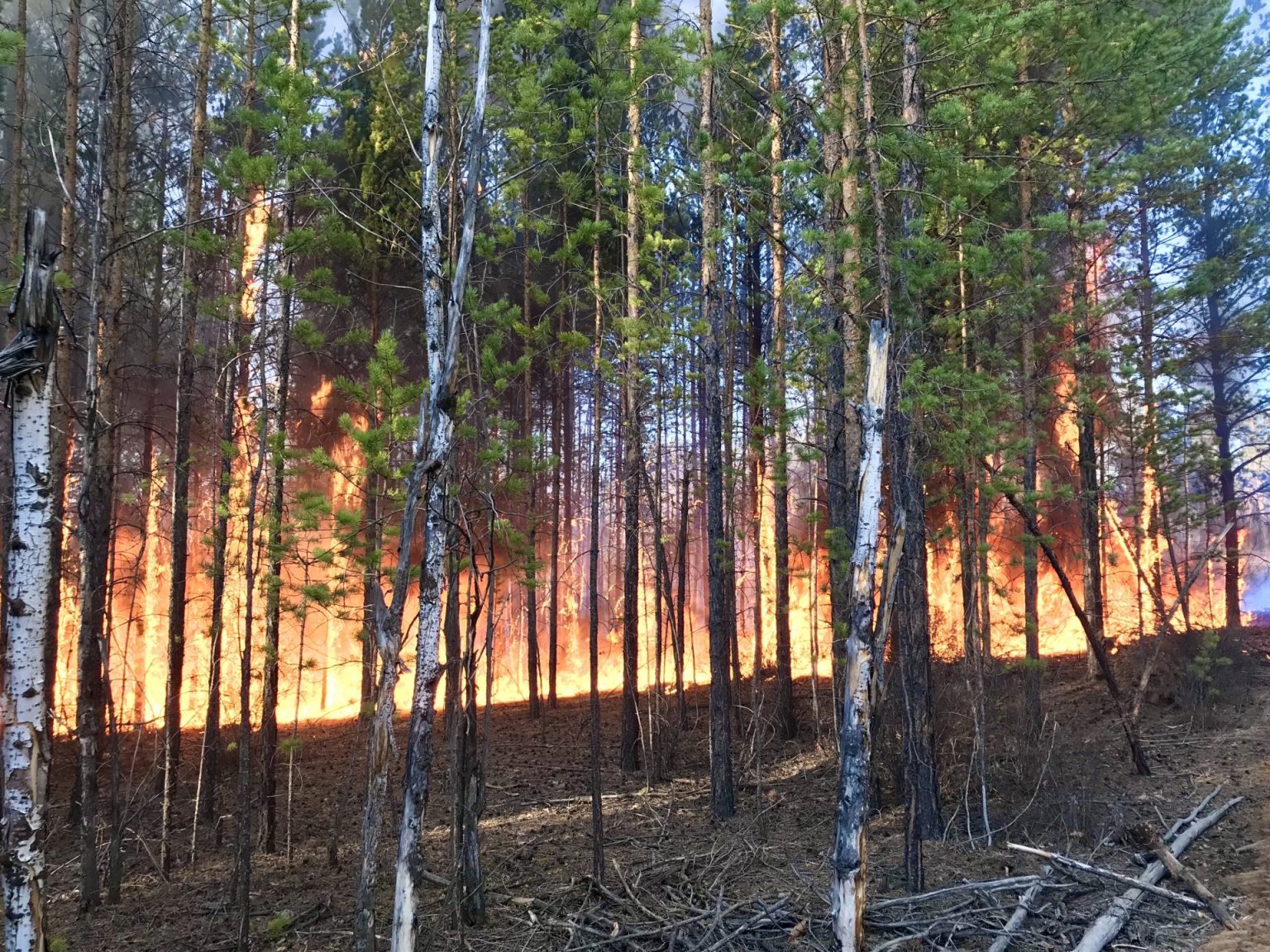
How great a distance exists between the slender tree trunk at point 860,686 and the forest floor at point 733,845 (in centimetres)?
104

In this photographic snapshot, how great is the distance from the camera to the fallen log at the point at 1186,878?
6211mm

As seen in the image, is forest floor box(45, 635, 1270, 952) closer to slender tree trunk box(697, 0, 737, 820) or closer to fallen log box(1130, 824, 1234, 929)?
fallen log box(1130, 824, 1234, 929)

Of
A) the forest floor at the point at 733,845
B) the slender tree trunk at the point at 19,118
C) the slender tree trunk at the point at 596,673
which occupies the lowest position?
the forest floor at the point at 733,845

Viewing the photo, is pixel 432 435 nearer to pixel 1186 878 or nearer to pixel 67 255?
pixel 1186 878

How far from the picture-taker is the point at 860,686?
5.42 meters

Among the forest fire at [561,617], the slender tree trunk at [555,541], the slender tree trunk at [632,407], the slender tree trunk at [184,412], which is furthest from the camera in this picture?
the forest fire at [561,617]

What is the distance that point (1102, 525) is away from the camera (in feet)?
68.0

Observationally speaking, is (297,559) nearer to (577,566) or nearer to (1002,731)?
(1002,731)

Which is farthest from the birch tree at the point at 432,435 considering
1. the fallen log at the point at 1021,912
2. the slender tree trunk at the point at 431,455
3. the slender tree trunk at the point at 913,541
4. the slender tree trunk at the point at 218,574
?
the fallen log at the point at 1021,912

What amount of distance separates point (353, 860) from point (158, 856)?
227cm

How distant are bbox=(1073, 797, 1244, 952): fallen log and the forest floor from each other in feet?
0.33

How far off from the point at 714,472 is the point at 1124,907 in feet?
18.1

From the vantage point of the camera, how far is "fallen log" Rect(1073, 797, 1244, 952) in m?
5.73

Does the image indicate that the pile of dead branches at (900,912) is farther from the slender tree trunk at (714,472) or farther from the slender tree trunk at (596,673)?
the slender tree trunk at (714,472)
